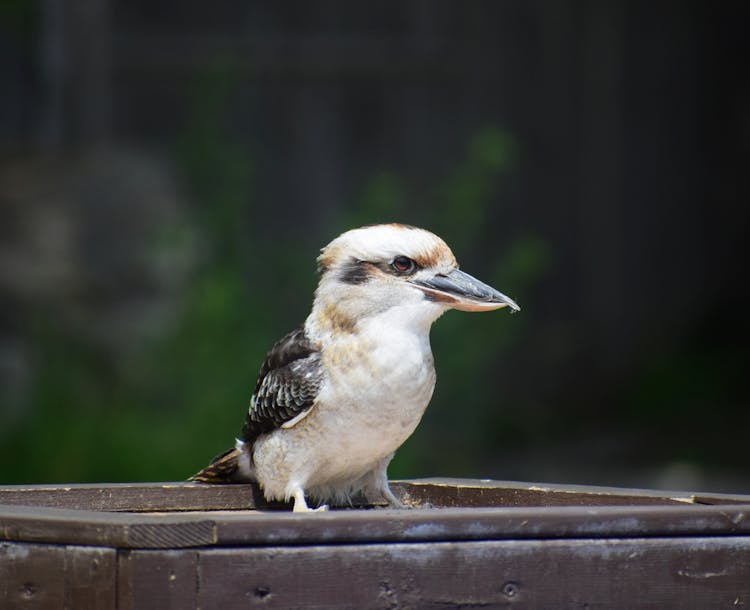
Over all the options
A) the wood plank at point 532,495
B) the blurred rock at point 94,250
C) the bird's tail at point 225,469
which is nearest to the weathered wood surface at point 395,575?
the wood plank at point 532,495

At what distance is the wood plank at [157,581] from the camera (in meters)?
2.41

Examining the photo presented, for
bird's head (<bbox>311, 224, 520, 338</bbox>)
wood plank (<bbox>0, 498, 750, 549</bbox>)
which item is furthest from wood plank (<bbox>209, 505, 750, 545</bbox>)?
bird's head (<bbox>311, 224, 520, 338</bbox>)

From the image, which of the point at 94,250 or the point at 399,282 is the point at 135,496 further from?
the point at 94,250

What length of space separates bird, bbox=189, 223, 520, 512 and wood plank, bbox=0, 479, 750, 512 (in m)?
0.21

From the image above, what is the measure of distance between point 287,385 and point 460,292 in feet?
1.47

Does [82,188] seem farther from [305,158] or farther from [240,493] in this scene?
[240,493]

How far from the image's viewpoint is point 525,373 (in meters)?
9.33

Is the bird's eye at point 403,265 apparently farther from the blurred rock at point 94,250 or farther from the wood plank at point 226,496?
the blurred rock at point 94,250

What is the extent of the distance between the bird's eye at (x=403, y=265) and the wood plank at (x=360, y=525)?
678mm

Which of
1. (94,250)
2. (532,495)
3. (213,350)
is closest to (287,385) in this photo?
(532,495)

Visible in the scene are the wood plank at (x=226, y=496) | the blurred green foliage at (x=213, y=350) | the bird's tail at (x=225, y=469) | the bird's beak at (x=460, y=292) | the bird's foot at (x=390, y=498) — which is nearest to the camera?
the bird's beak at (x=460, y=292)

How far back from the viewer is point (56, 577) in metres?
2.56

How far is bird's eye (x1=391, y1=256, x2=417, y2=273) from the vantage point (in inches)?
124

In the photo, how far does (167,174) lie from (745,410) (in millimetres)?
4237
